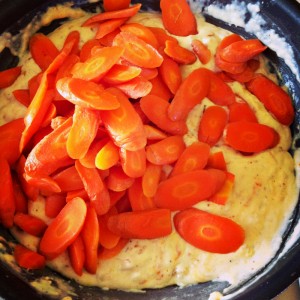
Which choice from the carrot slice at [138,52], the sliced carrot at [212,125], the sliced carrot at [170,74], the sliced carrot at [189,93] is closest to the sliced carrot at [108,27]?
the carrot slice at [138,52]

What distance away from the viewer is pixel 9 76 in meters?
1.85

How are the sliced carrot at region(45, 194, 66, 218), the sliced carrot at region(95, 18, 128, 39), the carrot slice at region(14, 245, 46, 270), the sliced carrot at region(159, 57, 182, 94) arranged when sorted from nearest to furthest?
the carrot slice at region(14, 245, 46, 270) → the sliced carrot at region(45, 194, 66, 218) → the sliced carrot at region(159, 57, 182, 94) → the sliced carrot at region(95, 18, 128, 39)

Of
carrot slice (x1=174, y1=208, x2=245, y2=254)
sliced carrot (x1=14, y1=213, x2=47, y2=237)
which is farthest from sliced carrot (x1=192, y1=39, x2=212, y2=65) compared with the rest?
sliced carrot (x1=14, y1=213, x2=47, y2=237)

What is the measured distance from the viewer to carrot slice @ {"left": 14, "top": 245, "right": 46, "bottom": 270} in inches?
61.2

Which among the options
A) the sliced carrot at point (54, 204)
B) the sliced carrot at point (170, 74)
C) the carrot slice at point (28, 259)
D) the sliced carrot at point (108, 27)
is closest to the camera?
the carrot slice at point (28, 259)

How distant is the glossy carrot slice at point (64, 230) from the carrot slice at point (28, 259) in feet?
0.09

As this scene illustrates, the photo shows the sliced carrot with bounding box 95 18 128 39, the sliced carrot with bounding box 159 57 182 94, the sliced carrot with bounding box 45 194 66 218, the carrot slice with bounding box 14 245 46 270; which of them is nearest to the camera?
the carrot slice with bounding box 14 245 46 270

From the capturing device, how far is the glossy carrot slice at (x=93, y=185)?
1594 mm

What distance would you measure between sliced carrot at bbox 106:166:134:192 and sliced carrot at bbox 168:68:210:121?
0.26 m

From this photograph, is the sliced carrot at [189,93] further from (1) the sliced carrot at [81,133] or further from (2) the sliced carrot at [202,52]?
(1) the sliced carrot at [81,133]

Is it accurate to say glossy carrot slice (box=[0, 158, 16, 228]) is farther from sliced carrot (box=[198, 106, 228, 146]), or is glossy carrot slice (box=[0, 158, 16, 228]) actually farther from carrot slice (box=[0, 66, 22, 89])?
sliced carrot (box=[198, 106, 228, 146])

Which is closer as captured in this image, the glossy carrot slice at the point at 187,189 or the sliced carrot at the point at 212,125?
the glossy carrot slice at the point at 187,189

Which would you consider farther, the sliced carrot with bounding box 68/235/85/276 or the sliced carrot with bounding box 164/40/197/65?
the sliced carrot with bounding box 164/40/197/65

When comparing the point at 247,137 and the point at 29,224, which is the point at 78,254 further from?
the point at 247,137
